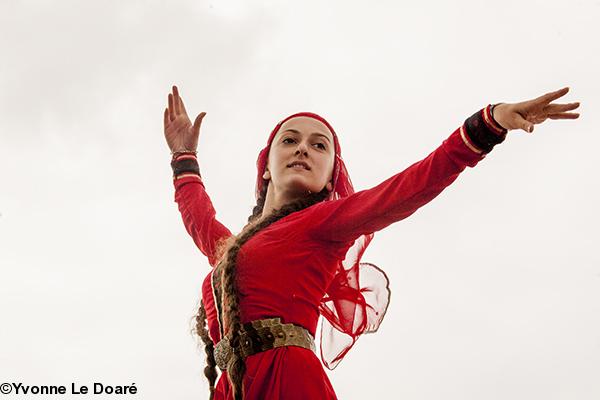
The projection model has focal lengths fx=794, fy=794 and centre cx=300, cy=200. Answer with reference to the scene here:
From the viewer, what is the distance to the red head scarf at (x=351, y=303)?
377 centimetres

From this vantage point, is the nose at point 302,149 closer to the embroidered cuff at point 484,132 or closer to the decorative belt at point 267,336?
the decorative belt at point 267,336

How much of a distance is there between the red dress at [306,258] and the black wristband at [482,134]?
25 mm

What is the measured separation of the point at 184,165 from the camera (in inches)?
177

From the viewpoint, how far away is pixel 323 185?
387cm

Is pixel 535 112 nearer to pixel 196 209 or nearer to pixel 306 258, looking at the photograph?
pixel 306 258

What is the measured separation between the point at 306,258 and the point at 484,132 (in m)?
0.97

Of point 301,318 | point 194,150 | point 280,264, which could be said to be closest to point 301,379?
point 301,318

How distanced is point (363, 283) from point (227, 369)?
89cm

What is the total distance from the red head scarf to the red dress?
0.24 meters

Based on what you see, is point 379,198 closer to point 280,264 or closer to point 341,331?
point 280,264

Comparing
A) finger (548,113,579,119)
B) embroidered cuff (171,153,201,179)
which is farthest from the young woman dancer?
embroidered cuff (171,153,201,179)

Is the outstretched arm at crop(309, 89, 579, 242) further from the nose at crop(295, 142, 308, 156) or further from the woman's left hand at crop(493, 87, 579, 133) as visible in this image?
the nose at crop(295, 142, 308, 156)

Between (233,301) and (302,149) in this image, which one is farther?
(302,149)

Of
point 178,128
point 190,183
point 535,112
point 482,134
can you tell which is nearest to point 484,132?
point 482,134
